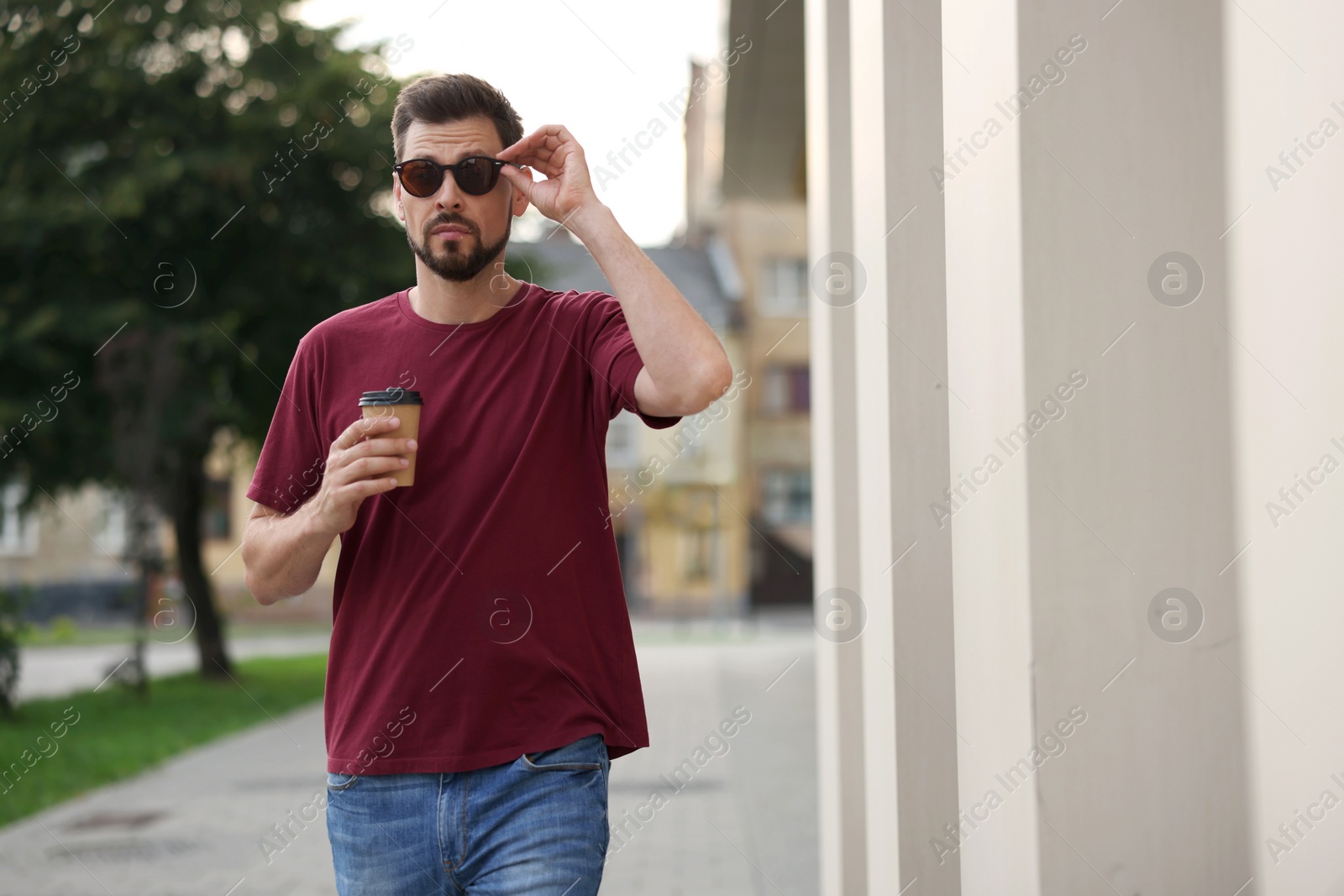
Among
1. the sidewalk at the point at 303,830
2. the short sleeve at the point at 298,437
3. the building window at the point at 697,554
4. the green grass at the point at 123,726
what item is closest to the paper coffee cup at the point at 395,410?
the short sleeve at the point at 298,437

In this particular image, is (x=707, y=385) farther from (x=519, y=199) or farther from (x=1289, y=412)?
(x=1289, y=412)

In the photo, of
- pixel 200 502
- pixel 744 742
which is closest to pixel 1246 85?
pixel 744 742

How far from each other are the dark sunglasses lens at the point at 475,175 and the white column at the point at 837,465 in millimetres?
1845

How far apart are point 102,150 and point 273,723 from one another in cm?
704

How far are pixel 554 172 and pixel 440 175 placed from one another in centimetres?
20

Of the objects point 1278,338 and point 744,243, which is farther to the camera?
point 744,243

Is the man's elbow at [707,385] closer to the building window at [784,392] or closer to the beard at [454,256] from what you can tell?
the beard at [454,256]

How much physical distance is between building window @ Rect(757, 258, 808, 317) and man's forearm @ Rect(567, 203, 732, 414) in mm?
Result: 39178

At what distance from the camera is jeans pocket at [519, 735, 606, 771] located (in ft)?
6.85

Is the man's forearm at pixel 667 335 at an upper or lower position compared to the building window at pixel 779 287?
lower

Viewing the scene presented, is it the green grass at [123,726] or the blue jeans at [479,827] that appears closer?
the blue jeans at [479,827]

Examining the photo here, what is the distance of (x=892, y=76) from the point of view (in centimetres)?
315

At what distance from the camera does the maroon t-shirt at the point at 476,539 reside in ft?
6.89

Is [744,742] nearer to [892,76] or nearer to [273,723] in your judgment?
[273,723]
